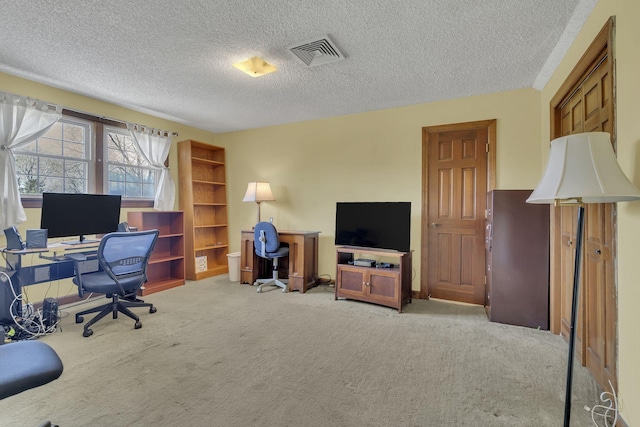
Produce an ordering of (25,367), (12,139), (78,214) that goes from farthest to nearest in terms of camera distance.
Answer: (78,214) < (12,139) < (25,367)

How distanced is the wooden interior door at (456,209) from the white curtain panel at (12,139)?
177 inches

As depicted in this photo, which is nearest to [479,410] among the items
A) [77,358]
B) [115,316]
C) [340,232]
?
[340,232]

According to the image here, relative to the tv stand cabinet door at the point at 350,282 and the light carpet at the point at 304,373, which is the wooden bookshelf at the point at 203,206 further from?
the tv stand cabinet door at the point at 350,282

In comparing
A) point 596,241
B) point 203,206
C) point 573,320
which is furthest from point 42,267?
point 596,241

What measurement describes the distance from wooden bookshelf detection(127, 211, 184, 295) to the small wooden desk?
0.93m

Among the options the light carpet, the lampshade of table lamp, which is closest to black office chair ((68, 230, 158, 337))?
the light carpet

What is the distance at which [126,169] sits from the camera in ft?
13.9

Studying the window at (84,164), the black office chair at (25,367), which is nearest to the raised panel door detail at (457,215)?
the black office chair at (25,367)

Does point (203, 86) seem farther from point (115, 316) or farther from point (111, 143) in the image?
point (115, 316)

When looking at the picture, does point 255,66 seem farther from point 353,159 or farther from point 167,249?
point 167,249

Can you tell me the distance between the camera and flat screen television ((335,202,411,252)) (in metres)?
3.58

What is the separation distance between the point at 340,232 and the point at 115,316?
2685 mm

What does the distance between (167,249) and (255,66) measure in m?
3.18

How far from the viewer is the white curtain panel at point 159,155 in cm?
432
